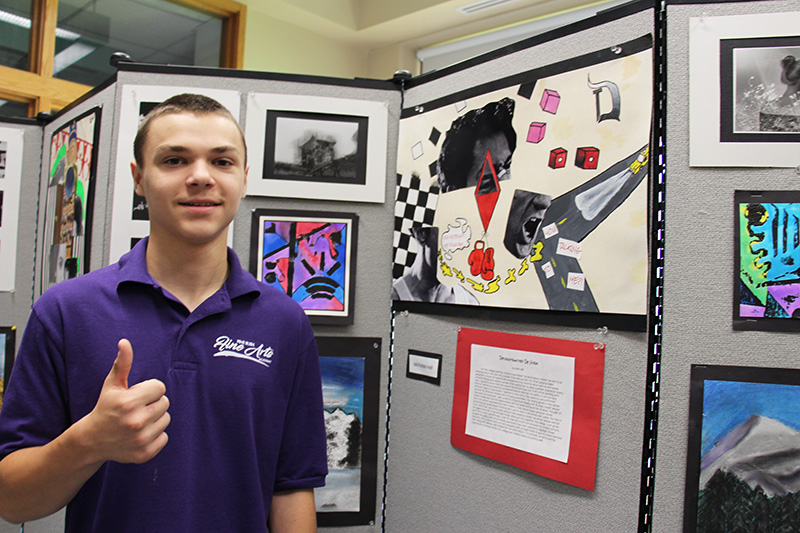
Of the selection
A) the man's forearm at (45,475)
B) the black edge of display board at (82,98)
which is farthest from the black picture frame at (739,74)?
the black edge of display board at (82,98)

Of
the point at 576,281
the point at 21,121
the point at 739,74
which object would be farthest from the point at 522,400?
the point at 21,121

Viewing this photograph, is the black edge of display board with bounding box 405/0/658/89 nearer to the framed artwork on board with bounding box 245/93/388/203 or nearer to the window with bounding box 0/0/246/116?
the framed artwork on board with bounding box 245/93/388/203

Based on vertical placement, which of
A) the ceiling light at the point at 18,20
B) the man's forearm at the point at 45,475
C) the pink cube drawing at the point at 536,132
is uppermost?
the ceiling light at the point at 18,20

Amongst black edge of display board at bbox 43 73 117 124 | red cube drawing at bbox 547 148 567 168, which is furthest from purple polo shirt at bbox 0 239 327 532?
black edge of display board at bbox 43 73 117 124

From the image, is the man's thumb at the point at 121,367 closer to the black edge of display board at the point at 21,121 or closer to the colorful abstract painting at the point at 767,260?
the colorful abstract painting at the point at 767,260

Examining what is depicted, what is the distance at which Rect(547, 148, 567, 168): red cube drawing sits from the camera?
100cm

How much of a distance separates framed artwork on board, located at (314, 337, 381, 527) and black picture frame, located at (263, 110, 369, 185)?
1.31ft

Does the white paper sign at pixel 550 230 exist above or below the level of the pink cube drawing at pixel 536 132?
below

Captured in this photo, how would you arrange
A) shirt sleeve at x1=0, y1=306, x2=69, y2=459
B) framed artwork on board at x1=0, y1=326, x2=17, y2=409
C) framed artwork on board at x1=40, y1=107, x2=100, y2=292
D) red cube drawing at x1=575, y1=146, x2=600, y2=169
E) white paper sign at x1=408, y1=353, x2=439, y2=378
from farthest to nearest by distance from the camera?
framed artwork on board at x1=0, y1=326, x2=17, y2=409 < framed artwork on board at x1=40, y1=107, x2=100, y2=292 < white paper sign at x1=408, y1=353, x2=439, y2=378 < red cube drawing at x1=575, y1=146, x2=600, y2=169 < shirt sleeve at x1=0, y1=306, x2=69, y2=459

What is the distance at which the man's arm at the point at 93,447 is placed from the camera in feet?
2.11

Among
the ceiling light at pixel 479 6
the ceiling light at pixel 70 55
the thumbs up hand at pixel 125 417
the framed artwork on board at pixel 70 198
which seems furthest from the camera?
the ceiling light at pixel 479 6

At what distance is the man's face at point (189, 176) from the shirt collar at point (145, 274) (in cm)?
5

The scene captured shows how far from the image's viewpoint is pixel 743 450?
833 mm

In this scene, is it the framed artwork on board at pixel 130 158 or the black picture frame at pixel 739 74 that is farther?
the framed artwork on board at pixel 130 158
